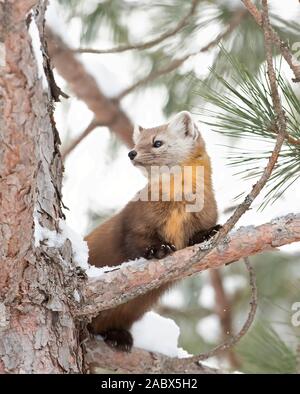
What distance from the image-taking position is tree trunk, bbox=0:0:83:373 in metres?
1.77

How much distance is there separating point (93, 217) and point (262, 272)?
3.87 feet

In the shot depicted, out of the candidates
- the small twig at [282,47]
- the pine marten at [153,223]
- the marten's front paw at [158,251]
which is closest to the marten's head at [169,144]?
the pine marten at [153,223]

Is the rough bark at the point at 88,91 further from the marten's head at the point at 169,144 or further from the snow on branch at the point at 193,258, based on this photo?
the snow on branch at the point at 193,258

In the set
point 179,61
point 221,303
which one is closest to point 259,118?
point 179,61

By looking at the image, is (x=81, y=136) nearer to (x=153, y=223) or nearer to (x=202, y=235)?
(x=153, y=223)

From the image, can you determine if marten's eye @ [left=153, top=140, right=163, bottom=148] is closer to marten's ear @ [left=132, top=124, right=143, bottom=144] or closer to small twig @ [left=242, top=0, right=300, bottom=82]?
marten's ear @ [left=132, top=124, right=143, bottom=144]

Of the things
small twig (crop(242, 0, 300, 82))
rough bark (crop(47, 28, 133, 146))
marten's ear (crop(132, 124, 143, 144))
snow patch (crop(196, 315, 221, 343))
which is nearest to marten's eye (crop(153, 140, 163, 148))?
marten's ear (crop(132, 124, 143, 144))

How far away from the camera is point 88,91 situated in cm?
454

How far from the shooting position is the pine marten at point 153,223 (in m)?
3.21

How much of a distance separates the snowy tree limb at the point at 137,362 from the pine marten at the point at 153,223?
4cm

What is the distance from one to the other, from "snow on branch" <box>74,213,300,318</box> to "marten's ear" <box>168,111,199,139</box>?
1052mm

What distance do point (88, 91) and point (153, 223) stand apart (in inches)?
59.4

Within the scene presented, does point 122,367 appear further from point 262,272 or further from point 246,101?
point 262,272
